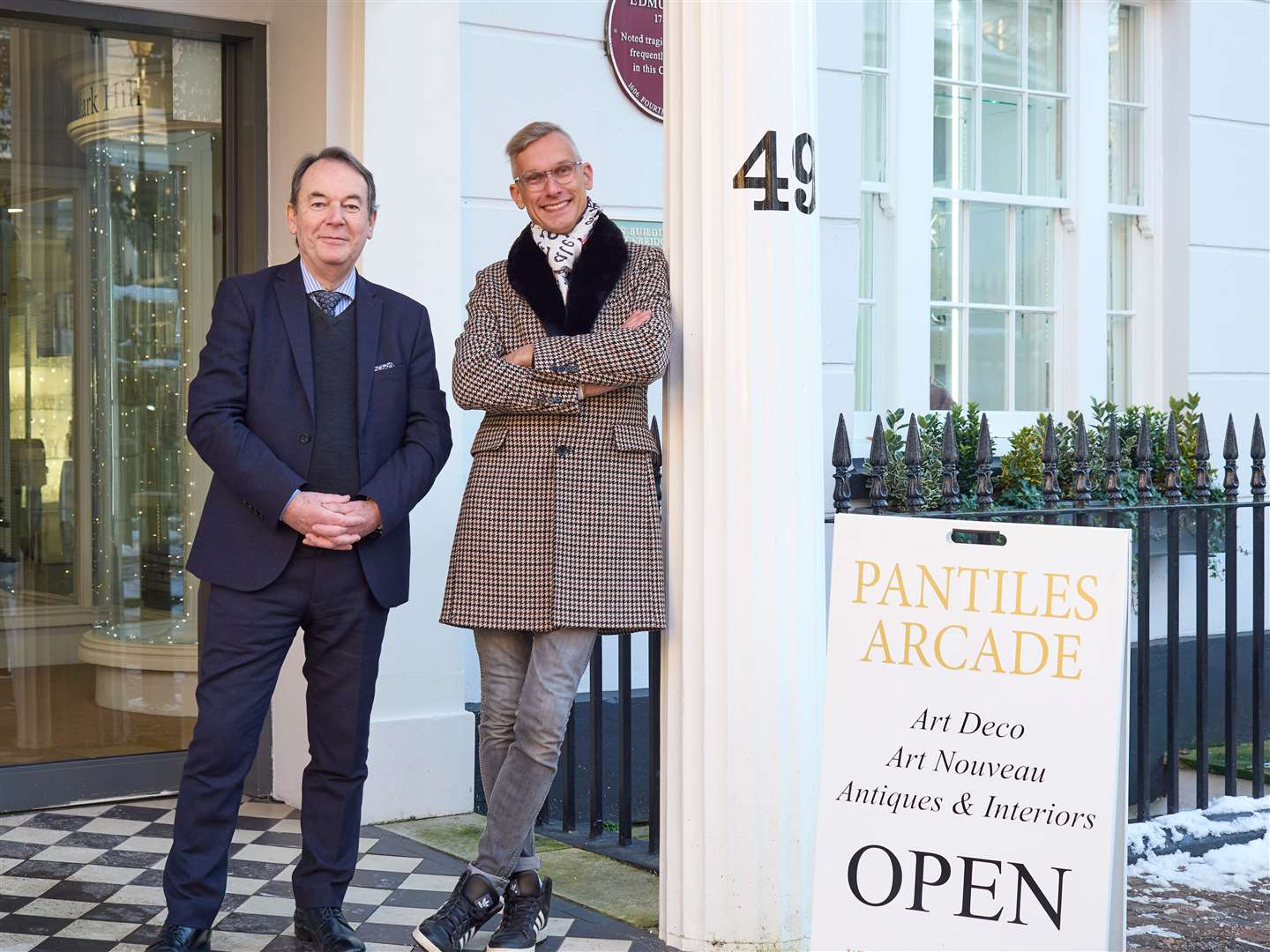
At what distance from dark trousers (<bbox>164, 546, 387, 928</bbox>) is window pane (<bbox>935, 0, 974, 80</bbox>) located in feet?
14.8

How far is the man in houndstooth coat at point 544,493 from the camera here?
3566 millimetres

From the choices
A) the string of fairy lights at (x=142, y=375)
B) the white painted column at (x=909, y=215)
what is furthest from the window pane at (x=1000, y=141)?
the string of fairy lights at (x=142, y=375)

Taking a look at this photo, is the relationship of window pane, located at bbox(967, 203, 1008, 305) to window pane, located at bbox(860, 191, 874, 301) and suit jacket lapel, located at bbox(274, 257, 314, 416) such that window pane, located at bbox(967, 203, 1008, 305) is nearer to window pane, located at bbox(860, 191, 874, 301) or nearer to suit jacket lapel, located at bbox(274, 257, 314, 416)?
window pane, located at bbox(860, 191, 874, 301)

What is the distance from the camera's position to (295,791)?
5.12m

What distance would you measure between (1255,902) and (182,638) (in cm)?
368

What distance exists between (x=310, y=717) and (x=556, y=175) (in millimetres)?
1517

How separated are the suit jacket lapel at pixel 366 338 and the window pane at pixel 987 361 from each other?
4004 mm

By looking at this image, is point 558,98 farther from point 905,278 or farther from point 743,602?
point 743,602

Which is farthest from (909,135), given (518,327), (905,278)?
(518,327)

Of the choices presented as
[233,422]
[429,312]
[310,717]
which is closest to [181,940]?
[310,717]

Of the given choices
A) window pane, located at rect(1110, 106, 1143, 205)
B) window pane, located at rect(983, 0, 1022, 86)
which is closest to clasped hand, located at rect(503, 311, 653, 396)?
window pane, located at rect(983, 0, 1022, 86)

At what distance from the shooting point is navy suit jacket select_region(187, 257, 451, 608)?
3.57 meters

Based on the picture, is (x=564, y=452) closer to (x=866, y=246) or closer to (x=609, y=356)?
(x=609, y=356)

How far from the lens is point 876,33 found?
675 centimetres
